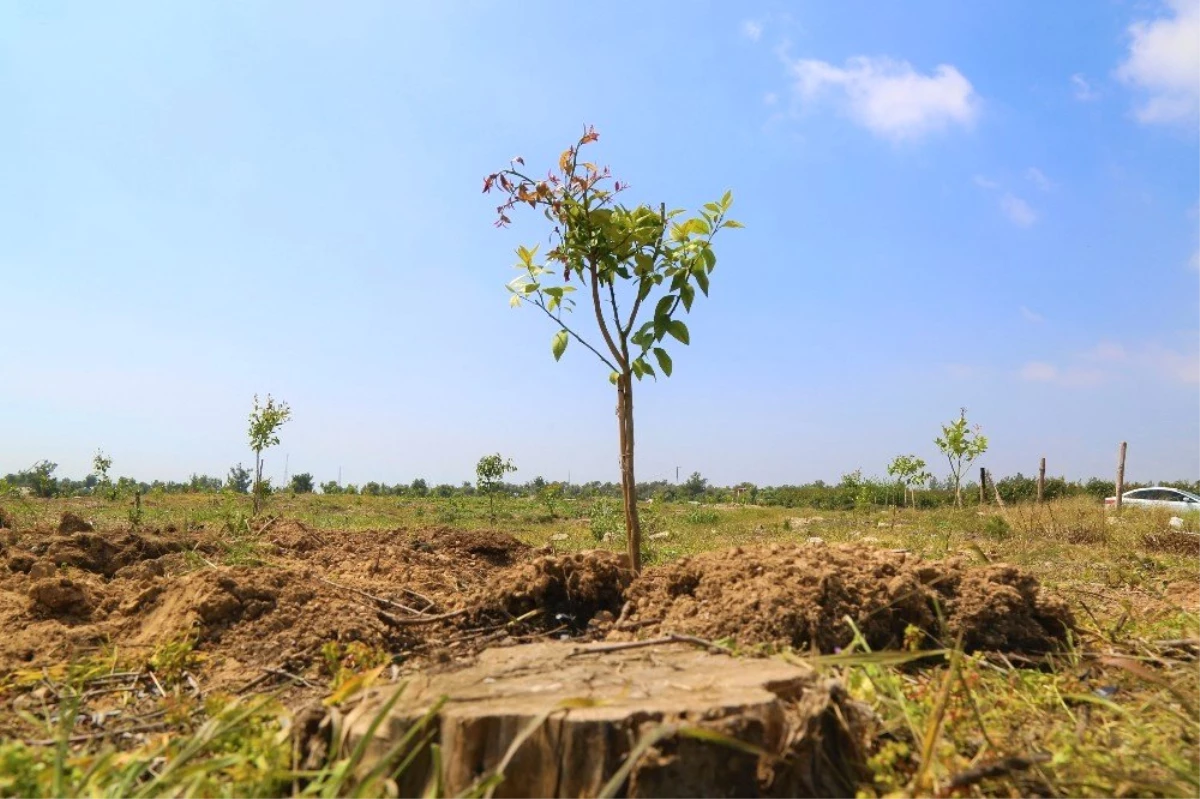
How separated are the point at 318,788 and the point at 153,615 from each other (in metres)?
2.87

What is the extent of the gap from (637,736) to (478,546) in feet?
20.6

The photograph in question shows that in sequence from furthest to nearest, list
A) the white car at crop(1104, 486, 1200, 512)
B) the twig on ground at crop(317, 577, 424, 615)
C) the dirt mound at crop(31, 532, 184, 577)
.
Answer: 1. the white car at crop(1104, 486, 1200, 512)
2. the dirt mound at crop(31, 532, 184, 577)
3. the twig on ground at crop(317, 577, 424, 615)

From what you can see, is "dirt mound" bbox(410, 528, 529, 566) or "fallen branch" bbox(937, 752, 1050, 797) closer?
"fallen branch" bbox(937, 752, 1050, 797)

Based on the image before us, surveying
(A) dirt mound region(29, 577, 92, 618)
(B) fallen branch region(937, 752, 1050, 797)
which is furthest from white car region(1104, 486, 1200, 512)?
(A) dirt mound region(29, 577, 92, 618)

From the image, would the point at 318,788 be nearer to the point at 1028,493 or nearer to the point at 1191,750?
the point at 1191,750

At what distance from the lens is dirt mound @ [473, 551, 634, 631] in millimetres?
→ 3756

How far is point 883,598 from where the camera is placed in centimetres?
329

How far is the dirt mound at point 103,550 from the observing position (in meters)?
5.69

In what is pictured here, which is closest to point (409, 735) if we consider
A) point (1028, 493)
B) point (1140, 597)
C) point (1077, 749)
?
point (1077, 749)

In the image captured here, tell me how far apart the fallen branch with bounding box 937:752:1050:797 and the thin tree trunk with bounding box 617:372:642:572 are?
8.53ft

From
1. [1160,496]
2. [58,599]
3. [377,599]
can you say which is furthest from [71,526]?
[1160,496]

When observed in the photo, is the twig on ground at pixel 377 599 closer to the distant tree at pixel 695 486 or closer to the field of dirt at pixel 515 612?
the field of dirt at pixel 515 612

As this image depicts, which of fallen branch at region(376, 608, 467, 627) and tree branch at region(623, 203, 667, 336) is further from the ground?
tree branch at region(623, 203, 667, 336)

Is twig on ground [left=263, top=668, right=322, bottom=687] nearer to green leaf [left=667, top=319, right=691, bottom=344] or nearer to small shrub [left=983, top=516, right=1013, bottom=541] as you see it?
green leaf [left=667, top=319, right=691, bottom=344]
